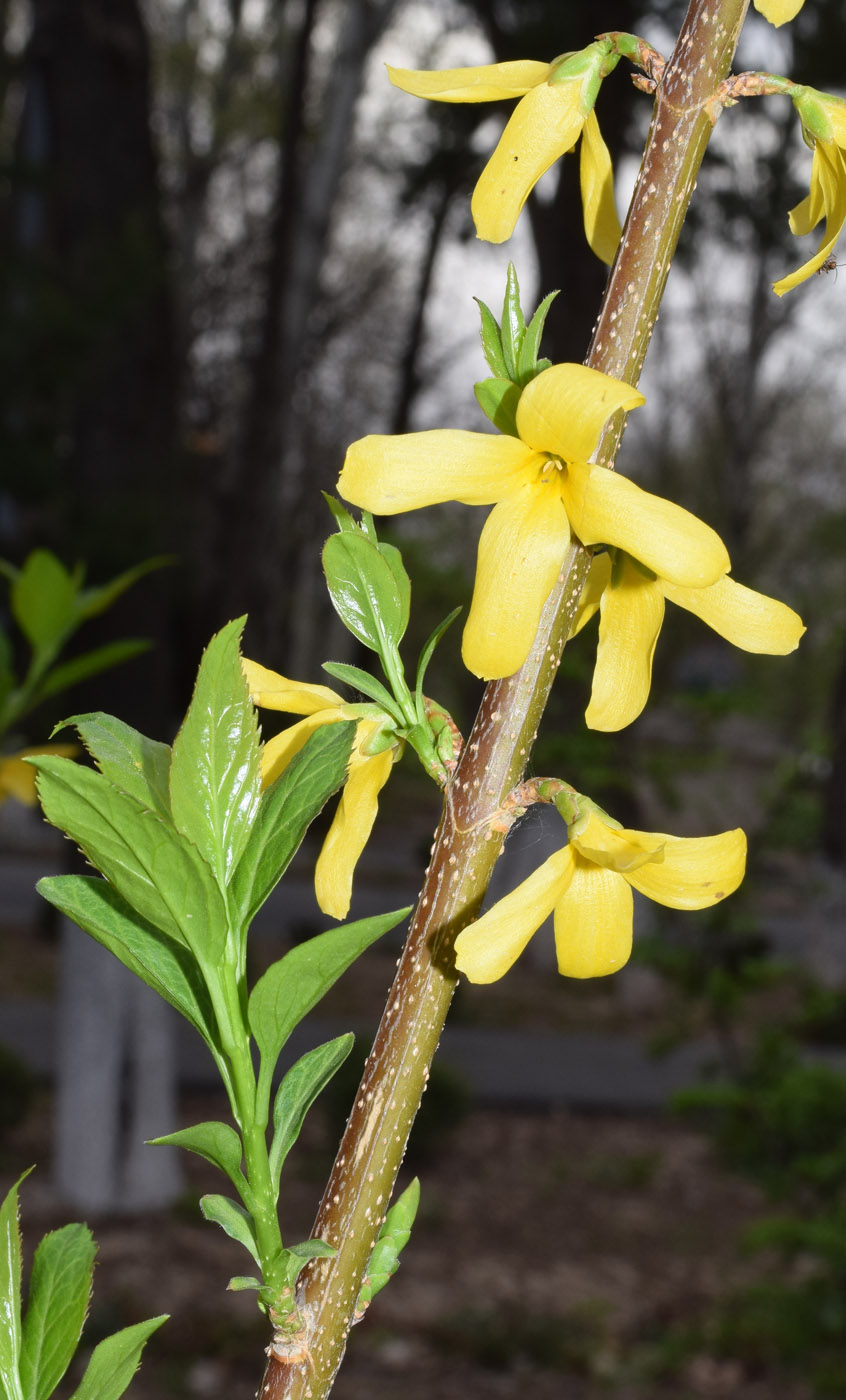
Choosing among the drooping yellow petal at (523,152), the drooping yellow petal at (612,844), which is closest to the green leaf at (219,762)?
the drooping yellow petal at (612,844)

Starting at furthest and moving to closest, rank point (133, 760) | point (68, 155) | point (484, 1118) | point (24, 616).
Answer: point (484, 1118), point (68, 155), point (24, 616), point (133, 760)

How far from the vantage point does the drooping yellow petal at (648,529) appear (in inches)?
18.7

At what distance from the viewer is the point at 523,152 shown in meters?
0.59

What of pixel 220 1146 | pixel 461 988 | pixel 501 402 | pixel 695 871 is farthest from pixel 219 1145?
pixel 461 988

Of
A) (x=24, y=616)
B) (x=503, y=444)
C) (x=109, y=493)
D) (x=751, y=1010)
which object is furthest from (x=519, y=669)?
(x=751, y=1010)

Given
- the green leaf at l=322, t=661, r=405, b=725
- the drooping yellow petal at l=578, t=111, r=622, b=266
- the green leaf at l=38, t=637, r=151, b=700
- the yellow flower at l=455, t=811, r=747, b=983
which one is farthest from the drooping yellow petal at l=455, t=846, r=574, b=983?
the green leaf at l=38, t=637, r=151, b=700

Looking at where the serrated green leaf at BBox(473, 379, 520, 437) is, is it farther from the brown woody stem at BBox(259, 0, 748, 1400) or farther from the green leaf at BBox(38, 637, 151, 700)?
the green leaf at BBox(38, 637, 151, 700)

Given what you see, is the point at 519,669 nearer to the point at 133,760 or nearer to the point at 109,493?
the point at 133,760

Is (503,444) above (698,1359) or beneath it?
above

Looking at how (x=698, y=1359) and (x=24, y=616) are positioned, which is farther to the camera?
(x=698, y=1359)

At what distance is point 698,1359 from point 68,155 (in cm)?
602

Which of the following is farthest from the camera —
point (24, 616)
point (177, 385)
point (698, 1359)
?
point (177, 385)

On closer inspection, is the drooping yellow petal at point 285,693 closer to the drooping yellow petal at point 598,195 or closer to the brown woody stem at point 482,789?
the brown woody stem at point 482,789

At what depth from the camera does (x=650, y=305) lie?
53 cm
